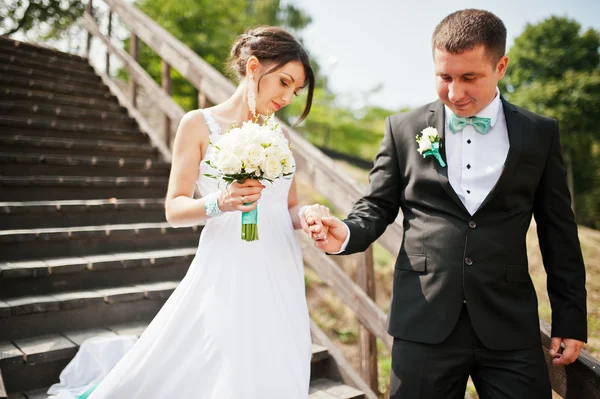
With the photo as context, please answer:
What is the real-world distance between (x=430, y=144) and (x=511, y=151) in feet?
0.98

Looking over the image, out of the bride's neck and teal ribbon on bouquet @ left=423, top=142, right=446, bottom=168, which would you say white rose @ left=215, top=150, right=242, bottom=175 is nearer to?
the bride's neck

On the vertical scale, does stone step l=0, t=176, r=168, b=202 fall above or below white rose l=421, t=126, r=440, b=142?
below

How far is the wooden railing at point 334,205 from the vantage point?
2033 mm

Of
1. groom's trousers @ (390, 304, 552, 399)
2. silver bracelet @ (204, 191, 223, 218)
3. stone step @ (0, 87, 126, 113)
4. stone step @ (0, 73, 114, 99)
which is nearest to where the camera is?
groom's trousers @ (390, 304, 552, 399)

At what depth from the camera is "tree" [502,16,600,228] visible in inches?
922

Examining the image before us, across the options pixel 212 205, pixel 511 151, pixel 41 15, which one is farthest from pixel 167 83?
pixel 41 15

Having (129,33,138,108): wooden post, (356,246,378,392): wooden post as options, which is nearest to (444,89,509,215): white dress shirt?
(356,246,378,392): wooden post

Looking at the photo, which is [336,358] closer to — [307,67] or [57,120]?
[307,67]

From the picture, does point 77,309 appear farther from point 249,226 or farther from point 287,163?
point 287,163

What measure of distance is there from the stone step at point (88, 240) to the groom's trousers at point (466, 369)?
103 inches

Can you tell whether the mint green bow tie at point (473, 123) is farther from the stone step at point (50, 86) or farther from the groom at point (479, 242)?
the stone step at point (50, 86)

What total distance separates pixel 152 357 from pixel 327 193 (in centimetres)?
159

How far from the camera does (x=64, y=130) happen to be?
16.8ft

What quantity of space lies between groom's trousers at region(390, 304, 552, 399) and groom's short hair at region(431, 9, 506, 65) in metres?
0.96
